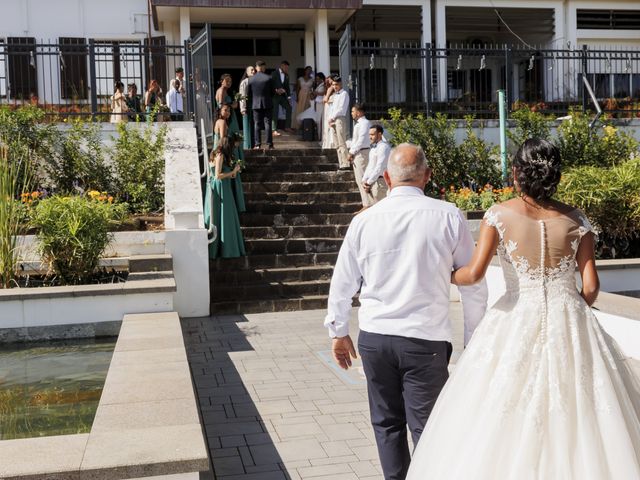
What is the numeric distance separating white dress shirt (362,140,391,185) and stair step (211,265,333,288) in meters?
1.65

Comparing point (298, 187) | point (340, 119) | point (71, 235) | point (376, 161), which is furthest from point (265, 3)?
point (71, 235)

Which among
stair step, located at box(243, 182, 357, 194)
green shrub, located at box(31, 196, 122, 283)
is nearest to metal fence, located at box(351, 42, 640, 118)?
stair step, located at box(243, 182, 357, 194)

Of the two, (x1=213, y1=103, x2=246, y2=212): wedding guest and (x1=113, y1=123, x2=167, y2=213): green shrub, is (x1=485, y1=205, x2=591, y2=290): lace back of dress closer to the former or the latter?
(x1=213, y1=103, x2=246, y2=212): wedding guest

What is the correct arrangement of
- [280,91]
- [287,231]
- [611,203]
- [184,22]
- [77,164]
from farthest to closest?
1. [184,22]
2. [280,91]
3. [77,164]
4. [287,231]
5. [611,203]

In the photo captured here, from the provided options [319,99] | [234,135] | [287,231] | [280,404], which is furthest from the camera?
[319,99]

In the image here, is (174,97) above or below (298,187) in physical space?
above

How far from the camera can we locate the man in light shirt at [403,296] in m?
3.64

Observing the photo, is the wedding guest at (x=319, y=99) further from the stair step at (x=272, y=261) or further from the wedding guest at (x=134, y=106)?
the stair step at (x=272, y=261)

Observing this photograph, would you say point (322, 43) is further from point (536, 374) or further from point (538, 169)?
point (536, 374)

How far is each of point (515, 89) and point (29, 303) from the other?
17576 mm

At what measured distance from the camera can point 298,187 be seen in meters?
13.2

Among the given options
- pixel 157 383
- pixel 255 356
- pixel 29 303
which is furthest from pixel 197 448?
pixel 29 303

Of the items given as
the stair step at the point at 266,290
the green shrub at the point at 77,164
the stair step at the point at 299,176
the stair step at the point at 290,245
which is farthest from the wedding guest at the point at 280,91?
the stair step at the point at 266,290

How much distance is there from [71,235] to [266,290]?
2.93m
